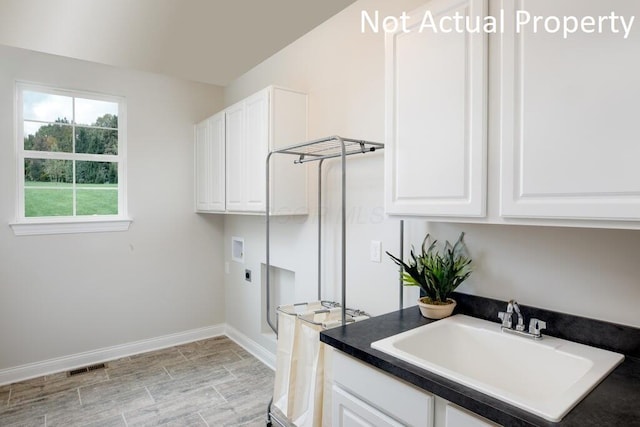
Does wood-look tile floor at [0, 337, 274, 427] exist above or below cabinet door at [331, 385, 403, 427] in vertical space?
below

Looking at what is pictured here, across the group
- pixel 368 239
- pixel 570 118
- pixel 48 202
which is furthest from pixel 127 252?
pixel 570 118

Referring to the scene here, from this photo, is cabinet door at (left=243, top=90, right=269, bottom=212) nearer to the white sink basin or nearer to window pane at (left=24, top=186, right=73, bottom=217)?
the white sink basin

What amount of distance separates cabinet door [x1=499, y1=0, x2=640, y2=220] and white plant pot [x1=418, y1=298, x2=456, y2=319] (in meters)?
0.59

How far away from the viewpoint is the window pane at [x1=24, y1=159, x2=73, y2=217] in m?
3.08

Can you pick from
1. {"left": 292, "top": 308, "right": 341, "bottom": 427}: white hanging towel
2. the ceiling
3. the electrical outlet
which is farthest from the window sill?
the electrical outlet

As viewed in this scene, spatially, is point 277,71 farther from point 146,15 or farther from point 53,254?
point 53,254

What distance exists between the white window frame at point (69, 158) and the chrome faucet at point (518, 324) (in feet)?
10.7

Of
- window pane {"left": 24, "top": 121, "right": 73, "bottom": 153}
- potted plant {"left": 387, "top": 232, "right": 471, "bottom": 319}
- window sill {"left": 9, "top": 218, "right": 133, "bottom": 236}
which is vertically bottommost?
potted plant {"left": 387, "top": 232, "right": 471, "bottom": 319}

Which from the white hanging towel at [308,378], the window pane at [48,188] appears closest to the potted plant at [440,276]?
the white hanging towel at [308,378]

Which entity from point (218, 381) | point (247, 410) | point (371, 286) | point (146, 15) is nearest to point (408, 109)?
point (371, 286)

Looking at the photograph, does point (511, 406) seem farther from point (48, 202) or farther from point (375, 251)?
point (48, 202)

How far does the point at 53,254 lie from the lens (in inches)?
124

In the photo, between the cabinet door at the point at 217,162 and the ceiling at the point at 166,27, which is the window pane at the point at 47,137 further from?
the cabinet door at the point at 217,162

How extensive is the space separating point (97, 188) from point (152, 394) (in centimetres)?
190
